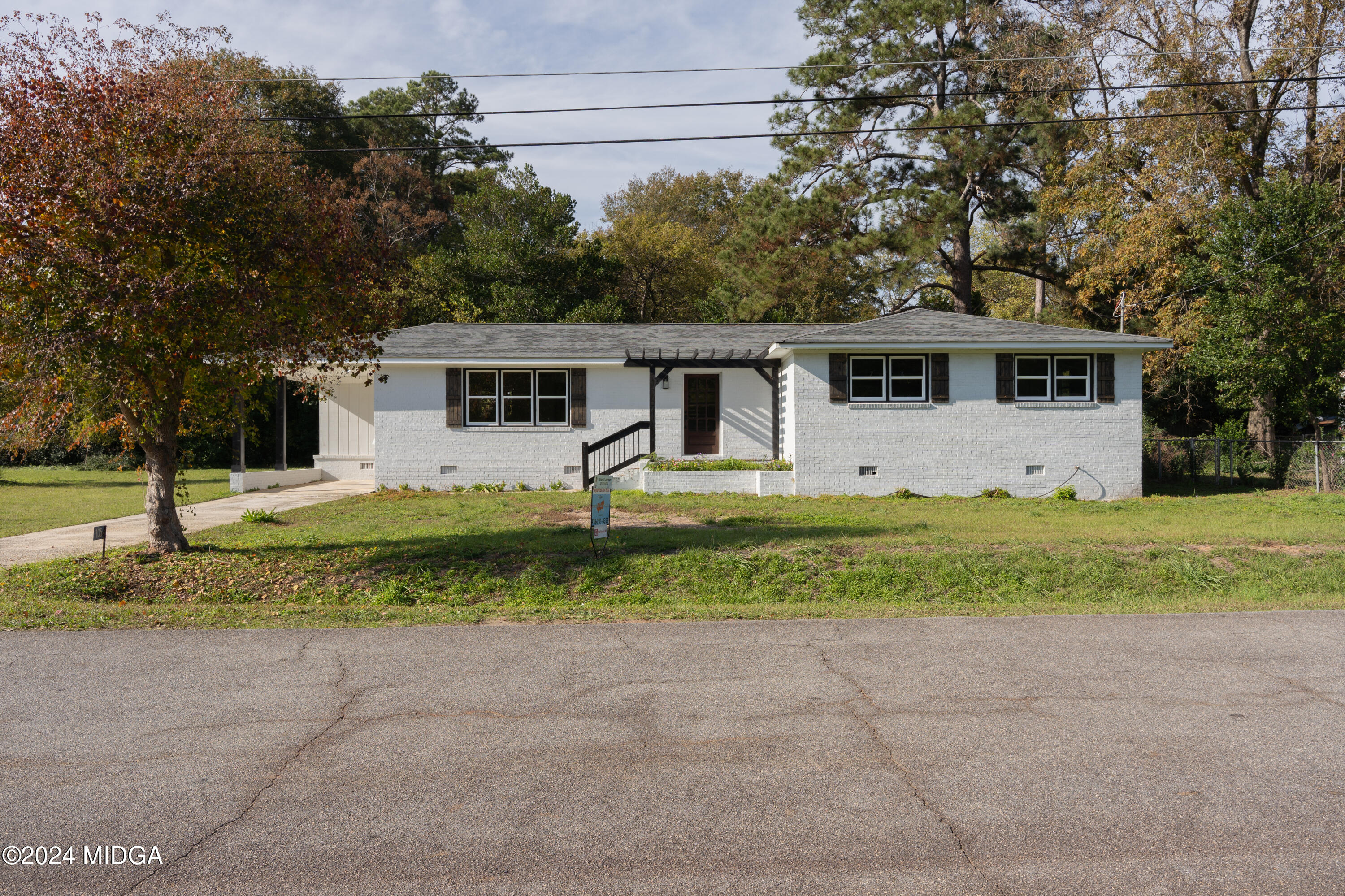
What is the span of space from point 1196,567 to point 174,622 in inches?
449

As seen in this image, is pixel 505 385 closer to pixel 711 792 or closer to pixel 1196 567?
pixel 1196 567

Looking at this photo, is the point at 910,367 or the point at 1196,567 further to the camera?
the point at 910,367

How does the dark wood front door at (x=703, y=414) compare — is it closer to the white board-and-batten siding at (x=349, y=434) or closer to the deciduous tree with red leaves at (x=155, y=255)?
the white board-and-batten siding at (x=349, y=434)

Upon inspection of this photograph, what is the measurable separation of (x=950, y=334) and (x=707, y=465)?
6.08 metres

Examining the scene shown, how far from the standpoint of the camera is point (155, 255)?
9859 mm

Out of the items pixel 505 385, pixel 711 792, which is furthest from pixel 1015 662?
pixel 505 385

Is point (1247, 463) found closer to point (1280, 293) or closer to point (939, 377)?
point (1280, 293)

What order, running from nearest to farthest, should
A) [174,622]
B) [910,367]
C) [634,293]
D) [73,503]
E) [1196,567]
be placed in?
[174,622]
[1196,567]
[73,503]
[910,367]
[634,293]

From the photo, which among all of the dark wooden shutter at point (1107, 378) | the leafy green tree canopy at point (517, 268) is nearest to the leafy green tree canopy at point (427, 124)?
the leafy green tree canopy at point (517, 268)

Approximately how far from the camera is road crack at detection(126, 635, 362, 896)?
138 inches

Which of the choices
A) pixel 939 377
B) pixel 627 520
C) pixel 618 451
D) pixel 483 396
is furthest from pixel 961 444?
pixel 483 396

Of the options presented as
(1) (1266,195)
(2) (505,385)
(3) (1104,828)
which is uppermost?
(1) (1266,195)

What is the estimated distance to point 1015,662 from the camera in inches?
261

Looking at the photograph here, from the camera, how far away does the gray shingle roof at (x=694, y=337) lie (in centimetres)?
1905
